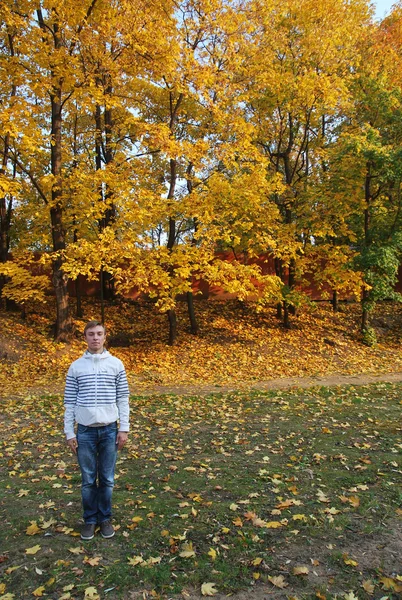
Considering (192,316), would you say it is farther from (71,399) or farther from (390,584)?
(390,584)

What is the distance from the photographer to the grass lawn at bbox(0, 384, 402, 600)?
3.04 meters

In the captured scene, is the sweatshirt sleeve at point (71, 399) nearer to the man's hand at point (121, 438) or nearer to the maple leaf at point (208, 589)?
the man's hand at point (121, 438)

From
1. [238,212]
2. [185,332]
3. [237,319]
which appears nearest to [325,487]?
[238,212]

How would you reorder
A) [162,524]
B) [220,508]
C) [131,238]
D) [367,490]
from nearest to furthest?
[162,524] → [220,508] → [367,490] → [131,238]

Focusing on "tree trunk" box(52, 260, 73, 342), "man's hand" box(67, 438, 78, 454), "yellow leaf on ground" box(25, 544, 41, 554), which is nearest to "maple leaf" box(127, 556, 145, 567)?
"yellow leaf on ground" box(25, 544, 41, 554)

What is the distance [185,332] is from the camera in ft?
52.2

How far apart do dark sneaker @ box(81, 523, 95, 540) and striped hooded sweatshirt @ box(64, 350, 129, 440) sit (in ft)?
2.55

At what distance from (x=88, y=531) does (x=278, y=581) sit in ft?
5.30

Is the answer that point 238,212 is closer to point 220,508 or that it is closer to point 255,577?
point 220,508

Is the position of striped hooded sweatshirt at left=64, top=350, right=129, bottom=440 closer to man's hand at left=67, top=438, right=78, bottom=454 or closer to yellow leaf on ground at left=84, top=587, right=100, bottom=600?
man's hand at left=67, top=438, right=78, bottom=454

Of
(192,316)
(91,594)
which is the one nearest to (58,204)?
(192,316)

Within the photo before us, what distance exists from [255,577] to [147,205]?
10.4m

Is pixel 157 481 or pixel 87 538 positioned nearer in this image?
pixel 87 538

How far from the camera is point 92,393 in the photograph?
3.58 metres
